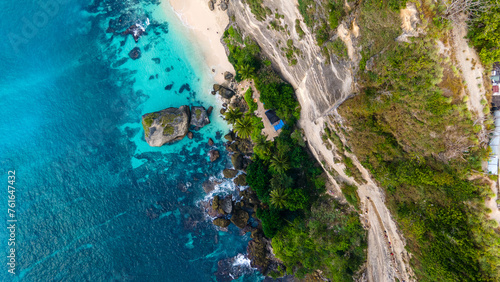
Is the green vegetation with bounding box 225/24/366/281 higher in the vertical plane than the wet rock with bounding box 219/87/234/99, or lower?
lower

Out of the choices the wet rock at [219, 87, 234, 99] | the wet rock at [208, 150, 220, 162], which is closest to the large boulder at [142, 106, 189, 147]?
the wet rock at [208, 150, 220, 162]

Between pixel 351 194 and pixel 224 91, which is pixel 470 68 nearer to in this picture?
pixel 351 194

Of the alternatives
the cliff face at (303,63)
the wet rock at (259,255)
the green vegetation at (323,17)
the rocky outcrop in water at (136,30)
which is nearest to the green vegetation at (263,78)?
the cliff face at (303,63)

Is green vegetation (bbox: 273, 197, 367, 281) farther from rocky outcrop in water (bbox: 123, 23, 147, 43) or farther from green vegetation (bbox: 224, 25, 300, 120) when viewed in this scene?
rocky outcrop in water (bbox: 123, 23, 147, 43)

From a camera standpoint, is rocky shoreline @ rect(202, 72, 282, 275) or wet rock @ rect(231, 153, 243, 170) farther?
rocky shoreline @ rect(202, 72, 282, 275)

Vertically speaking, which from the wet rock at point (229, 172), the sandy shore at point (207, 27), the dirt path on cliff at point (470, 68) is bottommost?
the dirt path on cliff at point (470, 68)

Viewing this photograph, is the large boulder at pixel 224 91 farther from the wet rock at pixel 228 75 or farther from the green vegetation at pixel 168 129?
the green vegetation at pixel 168 129

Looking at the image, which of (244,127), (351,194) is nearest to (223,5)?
(244,127)
